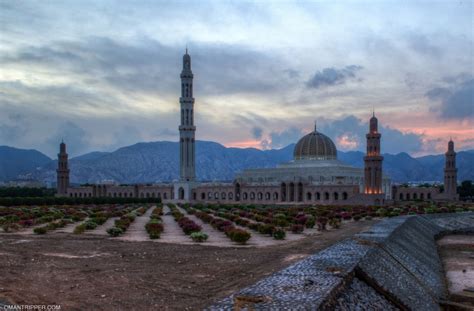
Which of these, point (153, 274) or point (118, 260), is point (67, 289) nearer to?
point (153, 274)

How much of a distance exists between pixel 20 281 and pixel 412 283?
365 inches

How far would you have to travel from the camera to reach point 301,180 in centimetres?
8175

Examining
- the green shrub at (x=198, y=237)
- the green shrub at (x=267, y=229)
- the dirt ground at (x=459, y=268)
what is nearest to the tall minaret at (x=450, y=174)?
the dirt ground at (x=459, y=268)

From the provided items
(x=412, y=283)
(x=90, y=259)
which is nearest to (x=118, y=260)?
(x=90, y=259)

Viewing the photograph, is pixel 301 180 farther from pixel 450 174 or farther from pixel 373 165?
pixel 450 174

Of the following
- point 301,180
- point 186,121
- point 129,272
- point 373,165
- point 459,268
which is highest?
point 186,121

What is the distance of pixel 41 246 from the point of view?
63.7 feet

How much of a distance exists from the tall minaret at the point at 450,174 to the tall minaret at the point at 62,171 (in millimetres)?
72947

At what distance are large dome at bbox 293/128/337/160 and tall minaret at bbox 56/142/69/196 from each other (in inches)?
1829

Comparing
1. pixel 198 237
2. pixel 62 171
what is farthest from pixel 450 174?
pixel 198 237

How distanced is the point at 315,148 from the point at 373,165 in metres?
17.6

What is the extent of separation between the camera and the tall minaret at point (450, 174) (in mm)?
86812

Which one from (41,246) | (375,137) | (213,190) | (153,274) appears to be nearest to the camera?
(153,274)

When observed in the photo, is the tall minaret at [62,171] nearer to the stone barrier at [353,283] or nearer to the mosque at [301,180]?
the mosque at [301,180]
